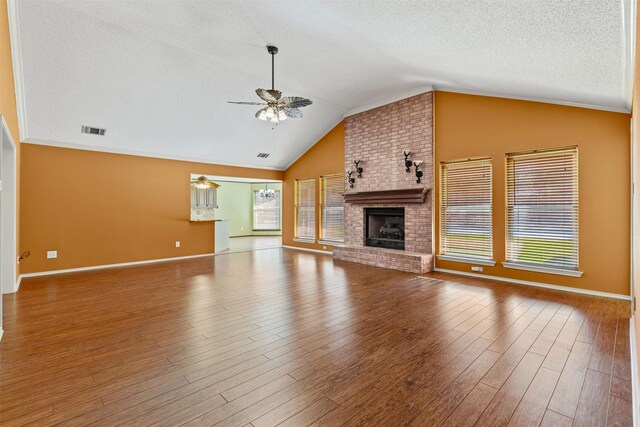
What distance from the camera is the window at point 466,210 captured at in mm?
5391

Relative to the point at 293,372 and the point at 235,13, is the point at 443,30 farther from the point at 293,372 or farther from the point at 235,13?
the point at 293,372

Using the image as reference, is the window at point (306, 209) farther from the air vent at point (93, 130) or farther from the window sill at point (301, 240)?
the air vent at point (93, 130)

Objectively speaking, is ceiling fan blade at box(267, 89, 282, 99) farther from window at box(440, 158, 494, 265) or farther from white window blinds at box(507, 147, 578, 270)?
white window blinds at box(507, 147, 578, 270)

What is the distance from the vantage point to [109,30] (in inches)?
160

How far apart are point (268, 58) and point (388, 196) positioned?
142 inches

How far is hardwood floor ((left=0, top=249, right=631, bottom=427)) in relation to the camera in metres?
1.87

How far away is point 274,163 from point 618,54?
7.69 metres

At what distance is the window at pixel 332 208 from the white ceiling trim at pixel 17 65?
618 centimetres

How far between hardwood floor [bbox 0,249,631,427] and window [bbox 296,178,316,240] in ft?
14.5

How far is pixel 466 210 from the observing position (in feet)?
18.6

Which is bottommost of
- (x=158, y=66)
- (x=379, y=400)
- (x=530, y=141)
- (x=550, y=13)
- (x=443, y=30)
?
(x=379, y=400)

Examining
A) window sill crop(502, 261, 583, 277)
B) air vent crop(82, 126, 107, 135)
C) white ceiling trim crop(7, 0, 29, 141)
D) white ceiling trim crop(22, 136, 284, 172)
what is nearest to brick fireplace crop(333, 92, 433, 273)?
window sill crop(502, 261, 583, 277)

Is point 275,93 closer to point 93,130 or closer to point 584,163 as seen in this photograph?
point 93,130

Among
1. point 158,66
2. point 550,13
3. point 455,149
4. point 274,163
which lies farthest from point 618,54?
point 274,163
